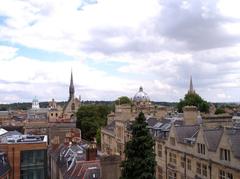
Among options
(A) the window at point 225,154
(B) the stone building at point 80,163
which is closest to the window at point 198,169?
(A) the window at point 225,154

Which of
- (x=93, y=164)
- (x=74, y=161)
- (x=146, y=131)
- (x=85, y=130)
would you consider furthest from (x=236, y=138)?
(x=85, y=130)

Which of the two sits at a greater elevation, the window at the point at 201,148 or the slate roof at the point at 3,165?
the window at the point at 201,148

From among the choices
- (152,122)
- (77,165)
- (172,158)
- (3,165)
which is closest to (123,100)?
(152,122)

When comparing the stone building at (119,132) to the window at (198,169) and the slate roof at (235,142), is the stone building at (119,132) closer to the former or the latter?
the window at (198,169)

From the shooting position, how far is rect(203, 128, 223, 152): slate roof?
1314 inches

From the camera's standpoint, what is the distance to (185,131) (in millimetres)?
40750

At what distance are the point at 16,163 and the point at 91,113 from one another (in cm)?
6599

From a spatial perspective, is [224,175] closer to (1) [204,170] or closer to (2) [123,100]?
(1) [204,170]

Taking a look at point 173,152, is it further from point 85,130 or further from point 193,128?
point 85,130

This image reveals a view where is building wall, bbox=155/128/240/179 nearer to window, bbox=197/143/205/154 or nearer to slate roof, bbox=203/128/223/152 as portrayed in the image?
window, bbox=197/143/205/154

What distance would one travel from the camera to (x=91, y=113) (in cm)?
10769

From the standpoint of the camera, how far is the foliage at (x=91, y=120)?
Answer: 101137 millimetres

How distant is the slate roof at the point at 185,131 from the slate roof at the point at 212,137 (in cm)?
476

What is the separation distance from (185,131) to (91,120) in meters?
66.4
